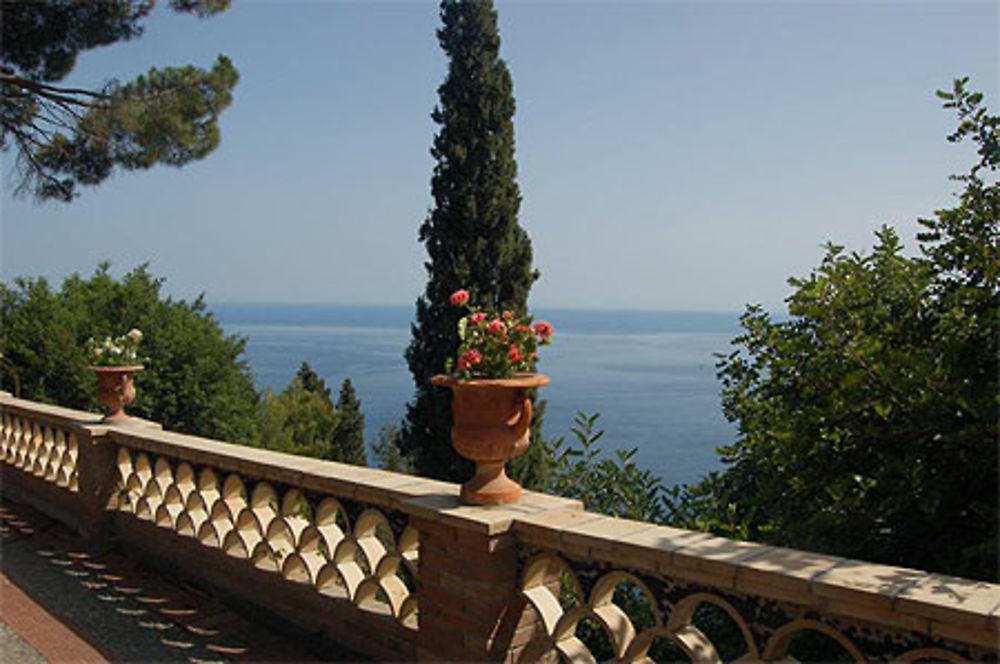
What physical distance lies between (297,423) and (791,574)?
23423 mm

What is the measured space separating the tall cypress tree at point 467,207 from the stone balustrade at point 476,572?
1062 cm

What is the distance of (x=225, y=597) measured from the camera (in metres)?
4.42

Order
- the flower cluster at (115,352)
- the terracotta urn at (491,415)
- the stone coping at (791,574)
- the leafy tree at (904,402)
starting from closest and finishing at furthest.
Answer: the stone coping at (791,574) < the leafy tree at (904,402) < the terracotta urn at (491,415) < the flower cluster at (115,352)

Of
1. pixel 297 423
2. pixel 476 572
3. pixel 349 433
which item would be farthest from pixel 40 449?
pixel 349 433

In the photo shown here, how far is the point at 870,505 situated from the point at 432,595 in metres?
1.71

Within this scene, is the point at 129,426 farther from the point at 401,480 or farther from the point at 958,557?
the point at 958,557

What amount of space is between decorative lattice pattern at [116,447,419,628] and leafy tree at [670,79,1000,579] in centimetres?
164

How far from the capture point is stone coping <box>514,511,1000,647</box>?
201 cm

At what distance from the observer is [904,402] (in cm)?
291

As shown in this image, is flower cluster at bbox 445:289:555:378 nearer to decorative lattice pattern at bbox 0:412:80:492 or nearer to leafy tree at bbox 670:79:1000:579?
leafy tree at bbox 670:79:1000:579

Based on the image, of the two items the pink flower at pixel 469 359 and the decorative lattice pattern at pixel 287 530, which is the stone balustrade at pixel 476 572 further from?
the pink flower at pixel 469 359

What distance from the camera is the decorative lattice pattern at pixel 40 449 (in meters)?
6.22

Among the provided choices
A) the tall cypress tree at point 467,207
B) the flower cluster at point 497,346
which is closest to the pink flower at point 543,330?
the flower cluster at point 497,346

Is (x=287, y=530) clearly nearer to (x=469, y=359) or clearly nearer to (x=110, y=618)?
(x=110, y=618)
